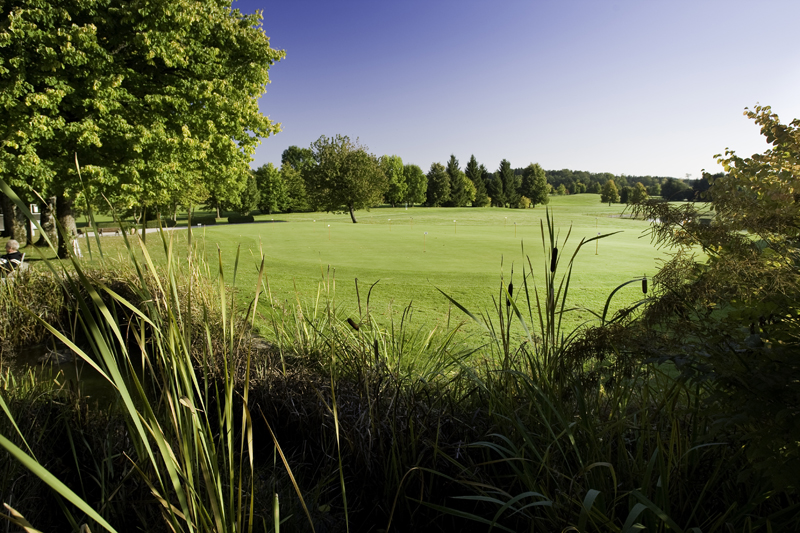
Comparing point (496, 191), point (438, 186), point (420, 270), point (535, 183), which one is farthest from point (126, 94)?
point (535, 183)

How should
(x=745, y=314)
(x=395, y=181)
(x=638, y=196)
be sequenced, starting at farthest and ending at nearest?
1. (x=395, y=181)
2. (x=638, y=196)
3. (x=745, y=314)

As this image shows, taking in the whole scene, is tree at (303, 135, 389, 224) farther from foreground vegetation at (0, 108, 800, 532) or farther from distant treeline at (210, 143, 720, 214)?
foreground vegetation at (0, 108, 800, 532)

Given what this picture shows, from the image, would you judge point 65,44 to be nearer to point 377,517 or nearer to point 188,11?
point 188,11

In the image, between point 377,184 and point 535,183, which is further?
point 535,183

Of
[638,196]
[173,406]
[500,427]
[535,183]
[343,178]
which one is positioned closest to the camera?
[173,406]

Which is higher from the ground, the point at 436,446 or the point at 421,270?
the point at 436,446

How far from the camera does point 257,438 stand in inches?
130

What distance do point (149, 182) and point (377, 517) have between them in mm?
13823

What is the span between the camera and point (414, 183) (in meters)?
81.8

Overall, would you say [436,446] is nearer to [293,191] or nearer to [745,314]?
[745,314]

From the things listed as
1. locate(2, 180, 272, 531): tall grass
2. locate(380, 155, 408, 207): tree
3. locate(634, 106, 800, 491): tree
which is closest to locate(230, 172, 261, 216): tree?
locate(380, 155, 408, 207): tree

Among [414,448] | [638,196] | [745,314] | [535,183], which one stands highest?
[535,183]

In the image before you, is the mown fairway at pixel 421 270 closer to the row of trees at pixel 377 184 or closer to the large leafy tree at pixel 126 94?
the large leafy tree at pixel 126 94

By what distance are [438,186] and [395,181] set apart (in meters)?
7.06
